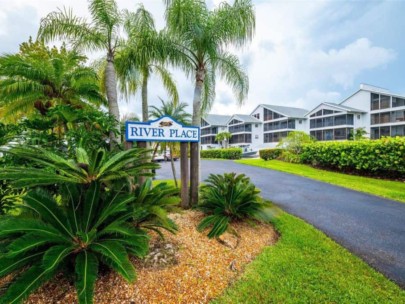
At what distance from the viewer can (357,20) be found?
31.2 feet

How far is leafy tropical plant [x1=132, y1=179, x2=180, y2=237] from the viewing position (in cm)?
321

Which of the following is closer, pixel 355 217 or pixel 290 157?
pixel 355 217

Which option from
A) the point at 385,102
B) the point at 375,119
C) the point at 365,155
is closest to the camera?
the point at 365,155

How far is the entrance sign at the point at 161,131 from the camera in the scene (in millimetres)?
4645

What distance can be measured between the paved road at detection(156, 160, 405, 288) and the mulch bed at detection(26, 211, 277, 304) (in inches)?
68.3

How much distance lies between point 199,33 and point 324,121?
38822mm

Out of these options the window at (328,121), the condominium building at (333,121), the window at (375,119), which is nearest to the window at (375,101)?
the window at (375,119)

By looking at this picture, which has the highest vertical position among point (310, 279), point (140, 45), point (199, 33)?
point (199, 33)

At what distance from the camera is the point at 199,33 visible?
→ 218 inches

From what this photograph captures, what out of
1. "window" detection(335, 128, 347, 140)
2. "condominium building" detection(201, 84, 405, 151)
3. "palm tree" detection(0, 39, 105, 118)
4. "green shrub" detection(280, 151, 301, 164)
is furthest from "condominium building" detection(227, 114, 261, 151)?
"palm tree" detection(0, 39, 105, 118)

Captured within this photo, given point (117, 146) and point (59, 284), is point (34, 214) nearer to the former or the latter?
point (59, 284)

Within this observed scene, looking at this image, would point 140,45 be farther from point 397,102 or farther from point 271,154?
point 397,102

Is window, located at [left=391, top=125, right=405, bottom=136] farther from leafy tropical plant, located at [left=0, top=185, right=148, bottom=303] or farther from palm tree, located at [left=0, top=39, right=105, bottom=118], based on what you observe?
leafy tropical plant, located at [left=0, top=185, right=148, bottom=303]

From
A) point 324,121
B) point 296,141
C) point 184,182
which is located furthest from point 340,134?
point 184,182
